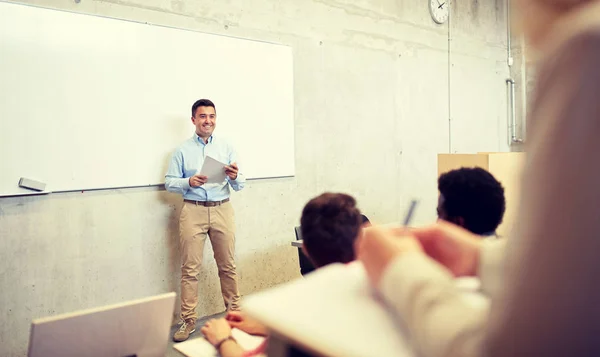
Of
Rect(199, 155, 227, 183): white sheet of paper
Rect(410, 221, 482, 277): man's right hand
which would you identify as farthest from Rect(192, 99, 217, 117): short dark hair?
Rect(410, 221, 482, 277): man's right hand

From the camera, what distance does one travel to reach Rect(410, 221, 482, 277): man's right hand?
2.06ft

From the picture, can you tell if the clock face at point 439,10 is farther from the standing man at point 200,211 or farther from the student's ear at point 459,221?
the student's ear at point 459,221

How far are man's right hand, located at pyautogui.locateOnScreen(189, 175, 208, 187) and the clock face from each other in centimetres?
370

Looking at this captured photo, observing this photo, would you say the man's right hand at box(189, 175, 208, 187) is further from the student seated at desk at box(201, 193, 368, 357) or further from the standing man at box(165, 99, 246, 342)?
the student seated at desk at box(201, 193, 368, 357)

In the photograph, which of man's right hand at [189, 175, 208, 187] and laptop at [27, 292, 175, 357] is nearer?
laptop at [27, 292, 175, 357]

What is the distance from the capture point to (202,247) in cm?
363

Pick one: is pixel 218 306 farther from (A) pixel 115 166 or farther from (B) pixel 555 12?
(B) pixel 555 12

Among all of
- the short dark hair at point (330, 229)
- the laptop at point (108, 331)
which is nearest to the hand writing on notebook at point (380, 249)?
the short dark hair at point (330, 229)

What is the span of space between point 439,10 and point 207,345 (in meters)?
5.41

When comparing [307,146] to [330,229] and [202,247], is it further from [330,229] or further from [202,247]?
[330,229]

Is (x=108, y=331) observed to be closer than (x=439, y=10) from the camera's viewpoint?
Yes

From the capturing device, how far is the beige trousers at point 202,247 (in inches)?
140

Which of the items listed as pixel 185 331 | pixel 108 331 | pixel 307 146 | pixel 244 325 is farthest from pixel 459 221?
pixel 307 146

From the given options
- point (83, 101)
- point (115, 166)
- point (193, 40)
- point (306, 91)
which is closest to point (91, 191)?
point (115, 166)
